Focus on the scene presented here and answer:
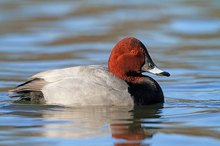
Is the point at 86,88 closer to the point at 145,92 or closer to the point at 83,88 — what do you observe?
the point at 83,88

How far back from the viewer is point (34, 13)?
19828 millimetres

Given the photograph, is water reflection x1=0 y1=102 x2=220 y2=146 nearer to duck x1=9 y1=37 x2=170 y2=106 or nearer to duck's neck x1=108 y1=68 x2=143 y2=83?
duck x1=9 y1=37 x2=170 y2=106

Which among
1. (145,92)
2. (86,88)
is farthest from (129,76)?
(86,88)

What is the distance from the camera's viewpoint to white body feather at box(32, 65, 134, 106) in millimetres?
10086

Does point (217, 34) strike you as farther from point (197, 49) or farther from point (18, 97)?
point (18, 97)

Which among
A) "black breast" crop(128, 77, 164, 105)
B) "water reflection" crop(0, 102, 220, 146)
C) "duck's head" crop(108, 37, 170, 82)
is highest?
"duck's head" crop(108, 37, 170, 82)

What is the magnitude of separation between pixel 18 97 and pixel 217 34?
6840 mm

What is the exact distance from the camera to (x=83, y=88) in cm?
1012

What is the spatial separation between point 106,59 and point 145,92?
154 inches

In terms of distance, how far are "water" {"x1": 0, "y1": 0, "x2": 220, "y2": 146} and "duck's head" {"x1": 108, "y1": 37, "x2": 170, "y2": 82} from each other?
55cm

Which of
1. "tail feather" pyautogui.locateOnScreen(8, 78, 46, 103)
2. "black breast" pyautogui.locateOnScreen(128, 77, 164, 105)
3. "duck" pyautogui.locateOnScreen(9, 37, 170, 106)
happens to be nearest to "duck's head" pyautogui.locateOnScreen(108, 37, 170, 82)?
"duck" pyautogui.locateOnScreen(9, 37, 170, 106)

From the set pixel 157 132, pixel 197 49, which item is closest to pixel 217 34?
pixel 197 49

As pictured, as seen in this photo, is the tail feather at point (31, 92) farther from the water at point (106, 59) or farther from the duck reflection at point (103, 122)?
the duck reflection at point (103, 122)

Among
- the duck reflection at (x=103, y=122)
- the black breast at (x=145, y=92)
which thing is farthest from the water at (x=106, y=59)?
the black breast at (x=145, y=92)
